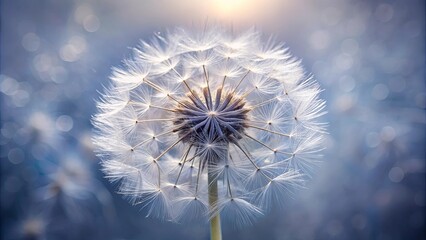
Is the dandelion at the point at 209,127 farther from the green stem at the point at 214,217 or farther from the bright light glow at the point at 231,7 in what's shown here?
the bright light glow at the point at 231,7

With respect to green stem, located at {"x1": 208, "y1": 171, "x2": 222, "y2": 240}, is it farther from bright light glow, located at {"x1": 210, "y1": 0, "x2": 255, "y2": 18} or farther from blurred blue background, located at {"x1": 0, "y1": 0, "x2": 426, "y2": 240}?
bright light glow, located at {"x1": 210, "y1": 0, "x2": 255, "y2": 18}

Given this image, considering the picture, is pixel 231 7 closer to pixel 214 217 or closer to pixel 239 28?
pixel 239 28

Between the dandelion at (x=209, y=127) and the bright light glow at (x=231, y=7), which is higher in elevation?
the bright light glow at (x=231, y=7)

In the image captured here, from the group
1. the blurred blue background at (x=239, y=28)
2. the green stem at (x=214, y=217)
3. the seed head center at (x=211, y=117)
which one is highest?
the blurred blue background at (x=239, y=28)

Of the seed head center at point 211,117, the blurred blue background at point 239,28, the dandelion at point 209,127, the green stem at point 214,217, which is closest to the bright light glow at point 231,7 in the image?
the blurred blue background at point 239,28

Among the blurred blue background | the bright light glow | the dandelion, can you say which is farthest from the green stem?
the bright light glow

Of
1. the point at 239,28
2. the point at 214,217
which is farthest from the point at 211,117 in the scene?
the point at 239,28

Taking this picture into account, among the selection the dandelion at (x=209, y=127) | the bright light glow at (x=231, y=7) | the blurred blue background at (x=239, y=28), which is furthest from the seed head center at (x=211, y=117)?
the bright light glow at (x=231, y=7)

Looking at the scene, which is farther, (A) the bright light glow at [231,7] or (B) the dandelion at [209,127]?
(A) the bright light glow at [231,7]
